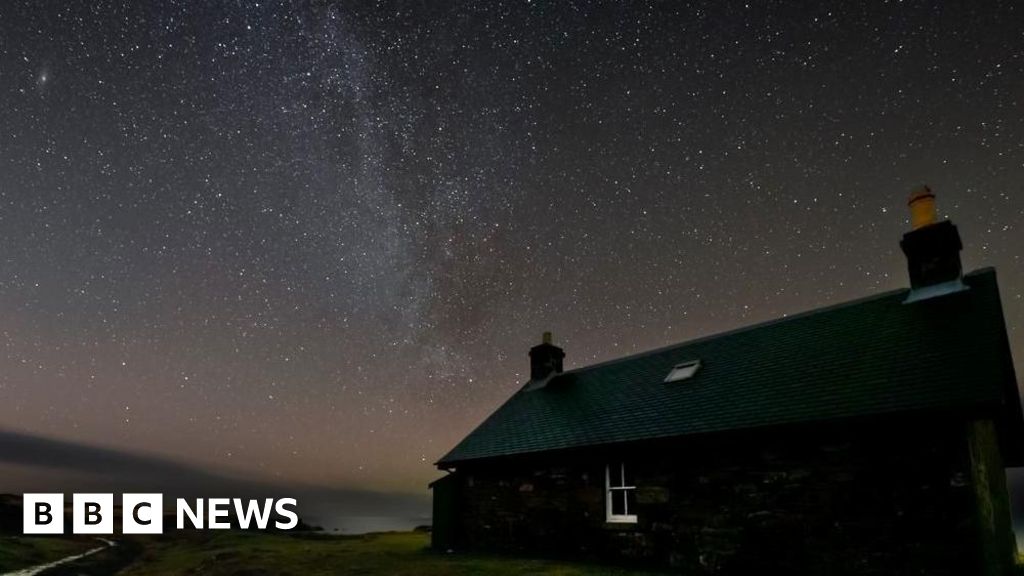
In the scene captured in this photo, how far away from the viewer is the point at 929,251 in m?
14.1

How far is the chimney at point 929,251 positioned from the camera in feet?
45.2

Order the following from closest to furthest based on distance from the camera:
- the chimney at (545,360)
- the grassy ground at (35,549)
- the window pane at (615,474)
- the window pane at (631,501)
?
the window pane at (631,501) → the window pane at (615,474) → the grassy ground at (35,549) → the chimney at (545,360)

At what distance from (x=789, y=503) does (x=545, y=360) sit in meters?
13.5

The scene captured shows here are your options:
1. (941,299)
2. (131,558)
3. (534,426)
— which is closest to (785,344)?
(941,299)

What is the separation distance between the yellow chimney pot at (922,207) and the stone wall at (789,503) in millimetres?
6387

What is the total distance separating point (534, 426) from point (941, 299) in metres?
11.8

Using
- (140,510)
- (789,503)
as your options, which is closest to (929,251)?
(789,503)

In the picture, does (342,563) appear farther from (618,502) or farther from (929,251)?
(929,251)

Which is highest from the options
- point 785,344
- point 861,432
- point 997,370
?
point 785,344

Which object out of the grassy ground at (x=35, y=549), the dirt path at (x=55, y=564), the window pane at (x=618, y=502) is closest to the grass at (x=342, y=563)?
the window pane at (x=618, y=502)

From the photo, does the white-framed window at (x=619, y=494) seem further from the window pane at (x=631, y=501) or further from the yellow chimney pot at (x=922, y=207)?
the yellow chimney pot at (x=922, y=207)

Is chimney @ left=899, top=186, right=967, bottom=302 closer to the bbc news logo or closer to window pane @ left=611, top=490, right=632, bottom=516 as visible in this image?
window pane @ left=611, top=490, right=632, bottom=516

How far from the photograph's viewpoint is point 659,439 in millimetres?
13789

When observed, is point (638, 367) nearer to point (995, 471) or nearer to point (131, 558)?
point (995, 471)
